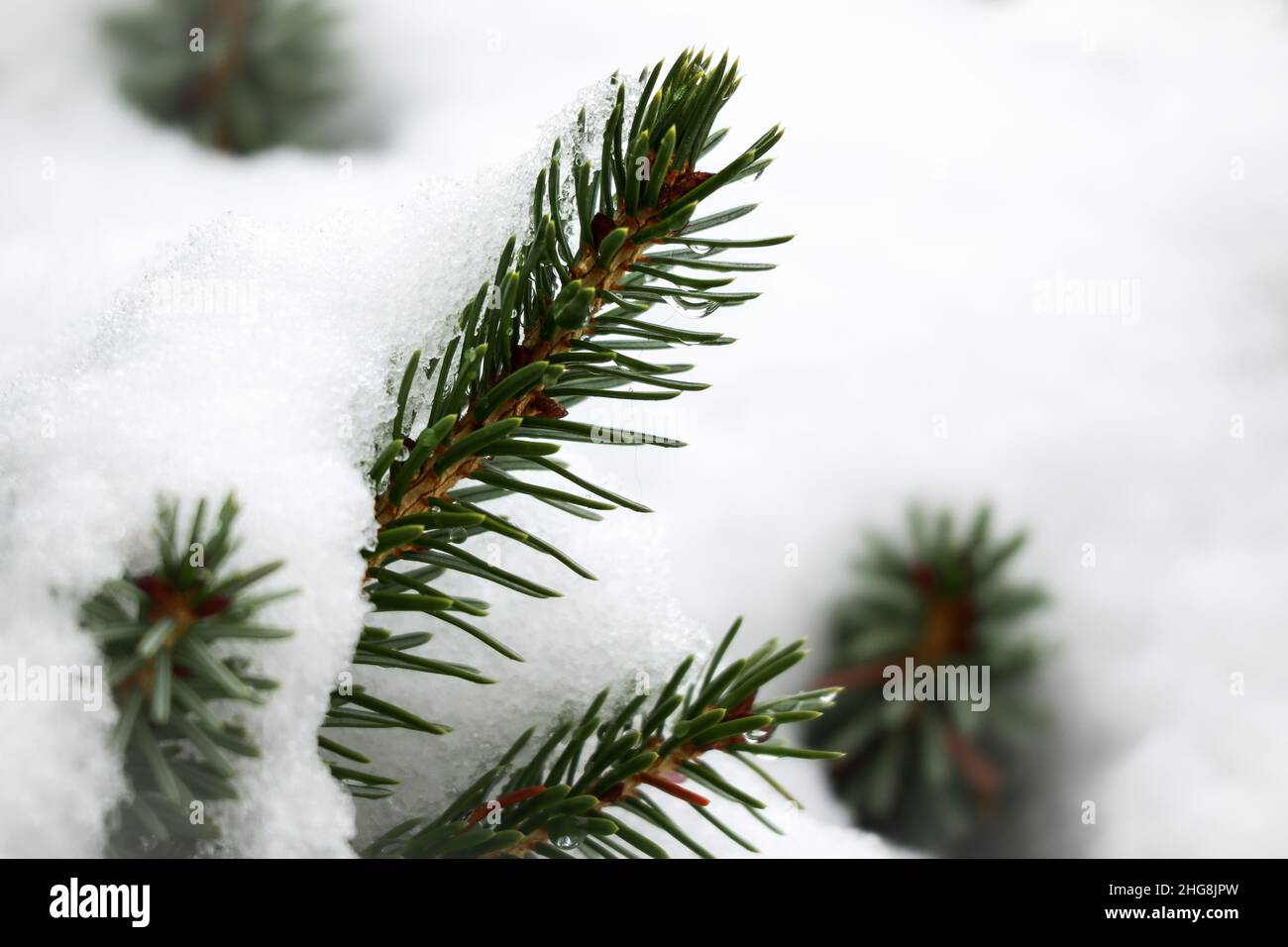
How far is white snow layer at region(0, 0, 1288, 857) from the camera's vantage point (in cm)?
23

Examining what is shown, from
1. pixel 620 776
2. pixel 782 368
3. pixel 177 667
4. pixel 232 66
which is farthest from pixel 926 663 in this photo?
pixel 232 66

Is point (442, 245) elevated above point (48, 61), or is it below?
below

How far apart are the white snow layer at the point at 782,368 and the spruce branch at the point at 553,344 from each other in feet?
0.06

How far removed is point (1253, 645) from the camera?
61.3 inches

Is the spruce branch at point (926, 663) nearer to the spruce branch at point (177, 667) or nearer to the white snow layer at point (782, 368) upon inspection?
the white snow layer at point (782, 368)

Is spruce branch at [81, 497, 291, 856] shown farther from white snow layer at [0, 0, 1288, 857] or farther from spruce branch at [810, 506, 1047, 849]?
spruce branch at [810, 506, 1047, 849]

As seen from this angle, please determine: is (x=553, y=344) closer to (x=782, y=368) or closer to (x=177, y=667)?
(x=177, y=667)

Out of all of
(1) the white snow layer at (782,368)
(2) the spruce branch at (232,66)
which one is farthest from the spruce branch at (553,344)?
(2) the spruce branch at (232,66)

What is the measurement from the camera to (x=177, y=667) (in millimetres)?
212

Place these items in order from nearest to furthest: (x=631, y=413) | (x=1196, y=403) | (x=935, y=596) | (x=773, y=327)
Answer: (x=631, y=413) < (x=935, y=596) < (x=773, y=327) < (x=1196, y=403)

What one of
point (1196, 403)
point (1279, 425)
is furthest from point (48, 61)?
point (1279, 425)

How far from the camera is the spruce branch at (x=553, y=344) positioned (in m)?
0.27

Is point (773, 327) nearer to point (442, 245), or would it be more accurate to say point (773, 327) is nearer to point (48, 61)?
point (48, 61)

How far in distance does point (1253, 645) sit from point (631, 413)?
1.52 meters
